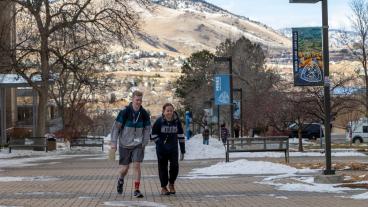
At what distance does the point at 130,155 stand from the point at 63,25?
26.8m

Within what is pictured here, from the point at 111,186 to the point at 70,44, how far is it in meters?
26.0

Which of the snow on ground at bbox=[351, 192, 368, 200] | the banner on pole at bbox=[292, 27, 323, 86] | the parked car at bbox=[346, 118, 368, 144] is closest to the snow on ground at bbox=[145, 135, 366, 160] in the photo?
the banner on pole at bbox=[292, 27, 323, 86]

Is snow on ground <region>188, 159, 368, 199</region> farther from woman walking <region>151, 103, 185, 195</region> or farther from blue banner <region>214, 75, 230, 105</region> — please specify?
blue banner <region>214, 75, 230, 105</region>

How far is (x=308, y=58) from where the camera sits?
14570mm

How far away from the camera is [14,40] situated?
42312mm

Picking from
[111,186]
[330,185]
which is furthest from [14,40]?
[330,185]

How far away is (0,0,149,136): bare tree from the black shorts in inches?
1016

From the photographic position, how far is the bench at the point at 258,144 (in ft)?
Answer: 81.7

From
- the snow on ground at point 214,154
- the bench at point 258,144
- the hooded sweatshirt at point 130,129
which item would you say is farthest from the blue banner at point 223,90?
the hooded sweatshirt at point 130,129

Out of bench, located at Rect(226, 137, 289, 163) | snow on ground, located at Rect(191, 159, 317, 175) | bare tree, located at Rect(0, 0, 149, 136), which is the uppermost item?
bare tree, located at Rect(0, 0, 149, 136)

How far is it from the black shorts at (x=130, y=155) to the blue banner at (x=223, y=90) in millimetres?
22231

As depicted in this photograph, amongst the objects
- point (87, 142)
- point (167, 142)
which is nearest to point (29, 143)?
point (87, 142)

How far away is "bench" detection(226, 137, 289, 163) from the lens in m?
24.9

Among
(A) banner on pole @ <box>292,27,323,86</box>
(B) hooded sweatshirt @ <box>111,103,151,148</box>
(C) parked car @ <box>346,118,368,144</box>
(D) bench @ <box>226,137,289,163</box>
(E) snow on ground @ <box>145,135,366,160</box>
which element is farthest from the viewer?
(C) parked car @ <box>346,118,368,144</box>
